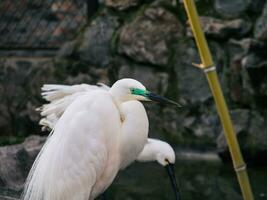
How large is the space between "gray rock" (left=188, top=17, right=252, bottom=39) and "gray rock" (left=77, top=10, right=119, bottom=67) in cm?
104

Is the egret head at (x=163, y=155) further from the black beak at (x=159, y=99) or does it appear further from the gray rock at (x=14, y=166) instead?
the black beak at (x=159, y=99)

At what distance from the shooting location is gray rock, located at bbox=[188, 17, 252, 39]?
7.16m

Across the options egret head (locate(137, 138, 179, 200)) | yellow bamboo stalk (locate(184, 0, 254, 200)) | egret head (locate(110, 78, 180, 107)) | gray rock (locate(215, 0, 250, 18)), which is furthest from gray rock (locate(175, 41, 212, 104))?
yellow bamboo stalk (locate(184, 0, 254, 200))

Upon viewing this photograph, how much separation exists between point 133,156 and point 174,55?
2895mm

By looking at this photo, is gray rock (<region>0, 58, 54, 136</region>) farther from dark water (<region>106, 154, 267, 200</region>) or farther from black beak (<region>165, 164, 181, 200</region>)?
black beak (<region>165, 164, 181, 200</region>)

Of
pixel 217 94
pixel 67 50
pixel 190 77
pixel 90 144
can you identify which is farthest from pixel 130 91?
pixel 67 50

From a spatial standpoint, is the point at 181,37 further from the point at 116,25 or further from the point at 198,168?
the point at 198,168

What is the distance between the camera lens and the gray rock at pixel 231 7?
7219mm

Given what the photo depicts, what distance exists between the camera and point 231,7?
7258mm

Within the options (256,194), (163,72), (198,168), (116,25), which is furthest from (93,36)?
(256,194)

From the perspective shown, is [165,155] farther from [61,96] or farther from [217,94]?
[217,94]

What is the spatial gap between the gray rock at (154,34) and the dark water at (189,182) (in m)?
1.13

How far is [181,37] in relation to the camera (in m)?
7.50

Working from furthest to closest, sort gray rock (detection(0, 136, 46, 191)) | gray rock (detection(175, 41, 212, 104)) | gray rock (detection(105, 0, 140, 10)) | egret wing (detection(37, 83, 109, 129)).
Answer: gray rock (detection(105, 0, 140, 10))
gray rock (detection(175, 41, 212, 104))
gray rock (detection(0, 136, 46, 191))
egret wing (detection(37, 83, 109, 129))
